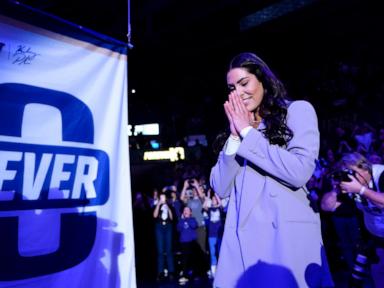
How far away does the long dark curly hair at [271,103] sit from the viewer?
1217 millimetres

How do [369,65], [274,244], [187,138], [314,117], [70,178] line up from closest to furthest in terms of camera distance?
[274,244] < [314,117] < [70,178] < [369,65] < [187,138]

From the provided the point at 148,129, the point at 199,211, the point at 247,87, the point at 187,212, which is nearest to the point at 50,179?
the point at 247,87

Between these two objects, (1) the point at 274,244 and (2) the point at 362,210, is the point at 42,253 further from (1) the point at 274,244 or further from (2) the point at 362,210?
(2) the point at 362,210

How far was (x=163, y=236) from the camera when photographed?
23.7 feet

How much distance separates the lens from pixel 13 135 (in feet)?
4.39

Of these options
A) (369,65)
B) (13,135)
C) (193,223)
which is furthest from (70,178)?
(369,65)

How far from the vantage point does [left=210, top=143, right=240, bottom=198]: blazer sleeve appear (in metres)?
1.23

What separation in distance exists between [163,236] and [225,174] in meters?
6.29

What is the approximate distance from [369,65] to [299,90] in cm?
→ 229

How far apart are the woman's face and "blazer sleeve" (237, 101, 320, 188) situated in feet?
0.66

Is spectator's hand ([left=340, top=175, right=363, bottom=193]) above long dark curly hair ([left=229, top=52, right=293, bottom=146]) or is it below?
below

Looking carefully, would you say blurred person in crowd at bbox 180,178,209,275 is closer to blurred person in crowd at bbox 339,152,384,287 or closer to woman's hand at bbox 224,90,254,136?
blurred person in crowd at bbox 339,152,384,287
